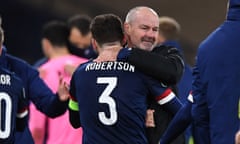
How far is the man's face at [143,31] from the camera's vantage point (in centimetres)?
526

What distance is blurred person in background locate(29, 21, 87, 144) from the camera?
24.4 feet

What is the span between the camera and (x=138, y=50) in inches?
200

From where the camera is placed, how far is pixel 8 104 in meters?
5.69

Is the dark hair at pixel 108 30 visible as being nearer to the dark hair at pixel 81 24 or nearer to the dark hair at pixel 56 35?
the dark hair at pixel 56 35

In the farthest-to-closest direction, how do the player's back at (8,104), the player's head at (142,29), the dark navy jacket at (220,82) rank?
the player's back at (8,104)
the player's head at (142,29)
the dark navy jacket at (220,82)

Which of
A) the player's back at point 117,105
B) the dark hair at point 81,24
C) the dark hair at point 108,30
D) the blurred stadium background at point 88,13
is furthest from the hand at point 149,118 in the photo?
the blurred stadium background at point 88,13

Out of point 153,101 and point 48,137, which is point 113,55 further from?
point 48,137

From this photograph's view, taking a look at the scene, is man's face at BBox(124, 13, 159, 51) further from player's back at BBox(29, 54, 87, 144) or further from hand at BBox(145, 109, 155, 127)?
player's back at BBox(29, 54, 87, 144)

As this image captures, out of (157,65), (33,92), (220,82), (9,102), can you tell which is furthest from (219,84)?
(33,92)

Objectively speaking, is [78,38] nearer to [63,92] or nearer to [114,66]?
[63,92]

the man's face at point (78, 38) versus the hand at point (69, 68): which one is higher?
the hand at point (69, 68)

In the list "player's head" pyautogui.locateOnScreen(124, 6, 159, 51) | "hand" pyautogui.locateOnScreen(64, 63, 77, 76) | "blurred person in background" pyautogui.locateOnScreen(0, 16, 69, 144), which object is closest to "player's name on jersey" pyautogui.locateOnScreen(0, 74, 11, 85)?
"blurred person in background" pyautogui.locateOnScreen(0, 16, 69, 144)

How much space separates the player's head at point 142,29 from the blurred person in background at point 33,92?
733 millimetres

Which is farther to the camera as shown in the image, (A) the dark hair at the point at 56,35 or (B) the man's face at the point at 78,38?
(B) the man's face at the point at 78,38
